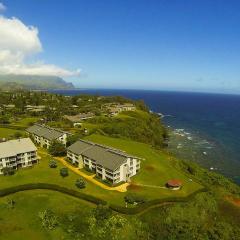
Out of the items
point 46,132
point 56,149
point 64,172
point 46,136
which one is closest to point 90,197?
point 64,172

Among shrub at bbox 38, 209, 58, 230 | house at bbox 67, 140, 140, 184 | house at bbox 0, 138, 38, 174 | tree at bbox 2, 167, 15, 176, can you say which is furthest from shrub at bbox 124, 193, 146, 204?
house at bbox 0, 138, 38, 174

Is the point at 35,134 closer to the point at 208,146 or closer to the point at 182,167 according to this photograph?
the point at 182,167

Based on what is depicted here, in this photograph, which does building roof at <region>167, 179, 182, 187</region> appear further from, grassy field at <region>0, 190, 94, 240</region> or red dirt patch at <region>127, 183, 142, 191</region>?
grassy field at <region>0, 190, 94, 240</region>

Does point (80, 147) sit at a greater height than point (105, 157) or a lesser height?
lesser

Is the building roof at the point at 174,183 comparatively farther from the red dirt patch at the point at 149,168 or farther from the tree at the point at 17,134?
the tree at the point at 17,134

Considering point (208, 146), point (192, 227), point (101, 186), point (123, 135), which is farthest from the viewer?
point (208, 146)

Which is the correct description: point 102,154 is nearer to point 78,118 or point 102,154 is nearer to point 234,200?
point 234,200

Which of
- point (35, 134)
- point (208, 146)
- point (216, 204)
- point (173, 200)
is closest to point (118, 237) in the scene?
point (173, 200)

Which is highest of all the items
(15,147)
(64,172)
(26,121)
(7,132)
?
(15,147)
